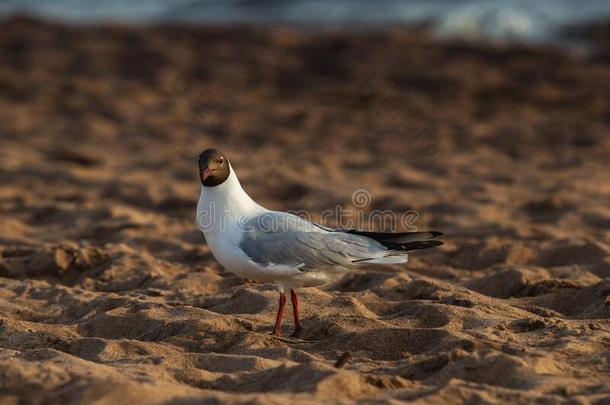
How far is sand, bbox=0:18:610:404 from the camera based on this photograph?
4.23 meters

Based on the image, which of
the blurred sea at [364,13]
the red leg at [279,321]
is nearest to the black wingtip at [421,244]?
the red leg at [279,321]

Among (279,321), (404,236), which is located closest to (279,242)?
(279,321)

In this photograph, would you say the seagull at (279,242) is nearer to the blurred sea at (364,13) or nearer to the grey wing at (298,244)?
the grey wing at (298,244)

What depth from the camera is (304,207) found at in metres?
8.80

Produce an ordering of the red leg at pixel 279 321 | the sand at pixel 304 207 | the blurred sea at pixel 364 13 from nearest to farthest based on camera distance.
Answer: the sand at pixel 304 207
the red leg at pixel 279 321
the blurred sea at pixel 364 13

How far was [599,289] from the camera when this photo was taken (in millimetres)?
5629

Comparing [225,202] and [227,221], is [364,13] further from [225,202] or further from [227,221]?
[227,221]

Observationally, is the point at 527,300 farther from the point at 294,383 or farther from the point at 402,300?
the point at 294,383

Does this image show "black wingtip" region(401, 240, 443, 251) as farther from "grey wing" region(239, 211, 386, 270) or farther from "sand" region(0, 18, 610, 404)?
"sand" region(0, 18, 610, 404)

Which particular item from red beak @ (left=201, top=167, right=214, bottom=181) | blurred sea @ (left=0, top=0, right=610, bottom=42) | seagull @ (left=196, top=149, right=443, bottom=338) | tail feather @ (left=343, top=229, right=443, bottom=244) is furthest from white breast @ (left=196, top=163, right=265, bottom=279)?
blurred sea @ (left=0, top=0, right=610, bottom=42)

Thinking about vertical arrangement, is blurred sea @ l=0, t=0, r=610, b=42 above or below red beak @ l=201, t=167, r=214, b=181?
above

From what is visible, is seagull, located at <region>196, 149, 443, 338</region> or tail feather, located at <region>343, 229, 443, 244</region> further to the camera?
tail feather, located at <region>343, 229, 443, 244</region>

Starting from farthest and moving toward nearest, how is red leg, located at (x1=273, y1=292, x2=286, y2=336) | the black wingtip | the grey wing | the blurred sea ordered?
the blurred sea → the black wingtip → the grey wing → red leg, located at (x1=273, y1=292, x2=286, y2=336)

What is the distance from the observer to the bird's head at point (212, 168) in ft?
17.6
